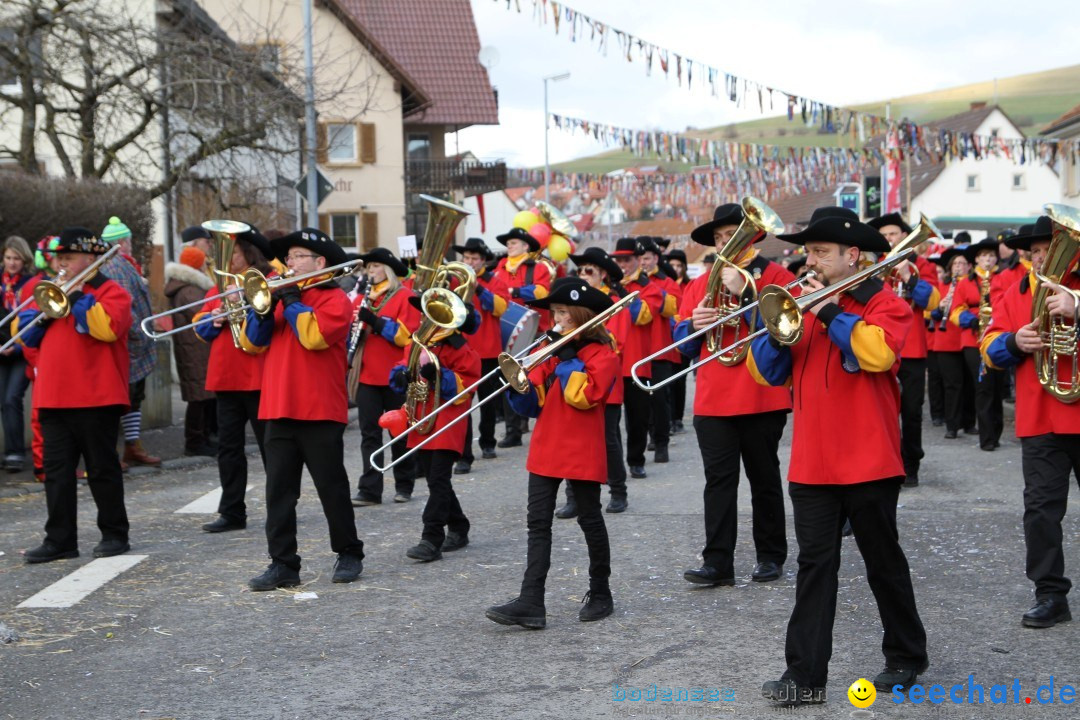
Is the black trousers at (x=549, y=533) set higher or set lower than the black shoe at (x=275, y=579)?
higher

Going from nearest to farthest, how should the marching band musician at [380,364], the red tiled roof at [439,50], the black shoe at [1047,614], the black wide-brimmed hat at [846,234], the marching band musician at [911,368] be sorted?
1. the black wide-brimmed hat at [846,234]
2. the black shoe at [1047,614]
3. the marching band musician at [380,364]
4. the marching band musician at [911,368]
5. the red tiled roof at [439,50]

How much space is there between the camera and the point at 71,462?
8.28 meters

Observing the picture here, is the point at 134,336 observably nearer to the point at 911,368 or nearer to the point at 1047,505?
the point at 911,368

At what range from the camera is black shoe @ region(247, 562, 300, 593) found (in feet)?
23.9

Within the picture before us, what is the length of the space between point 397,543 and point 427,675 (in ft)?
9.74

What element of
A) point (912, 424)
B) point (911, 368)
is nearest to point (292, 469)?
point (912, 424)

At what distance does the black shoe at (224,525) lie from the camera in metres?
9.16

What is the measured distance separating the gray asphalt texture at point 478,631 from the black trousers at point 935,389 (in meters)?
5.50

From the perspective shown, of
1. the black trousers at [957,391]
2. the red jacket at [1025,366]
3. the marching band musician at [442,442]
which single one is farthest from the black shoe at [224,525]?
the black trousers at [957,391]

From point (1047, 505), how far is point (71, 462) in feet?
18.3

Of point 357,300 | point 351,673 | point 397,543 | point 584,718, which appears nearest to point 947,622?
point 584,718

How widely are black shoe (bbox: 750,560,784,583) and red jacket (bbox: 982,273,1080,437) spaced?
1.51 m

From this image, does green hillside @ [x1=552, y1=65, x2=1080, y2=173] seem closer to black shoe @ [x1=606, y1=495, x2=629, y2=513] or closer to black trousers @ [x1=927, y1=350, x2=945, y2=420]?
black trousers @ [x1=927, y1=350, x2=945, y2=420]

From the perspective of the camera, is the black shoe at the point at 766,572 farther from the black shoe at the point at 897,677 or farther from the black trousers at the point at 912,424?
the black trousers at the point at 912,424
